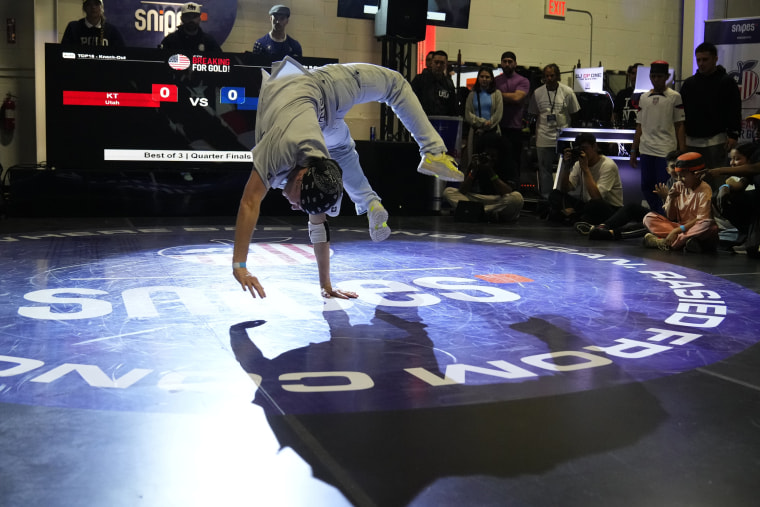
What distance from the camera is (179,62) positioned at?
7828mm

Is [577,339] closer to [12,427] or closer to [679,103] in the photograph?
[12,427]

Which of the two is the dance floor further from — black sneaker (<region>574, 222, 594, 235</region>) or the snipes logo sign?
the snipes logo sign

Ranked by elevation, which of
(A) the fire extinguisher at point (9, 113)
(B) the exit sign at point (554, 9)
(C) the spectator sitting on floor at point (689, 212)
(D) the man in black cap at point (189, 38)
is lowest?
(C) the spectator sitting on floor at point (689, 212)

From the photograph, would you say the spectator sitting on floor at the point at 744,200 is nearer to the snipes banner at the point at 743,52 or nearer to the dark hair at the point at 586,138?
the dark hair at the point at 586,138

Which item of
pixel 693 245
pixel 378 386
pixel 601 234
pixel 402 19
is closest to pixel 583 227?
Answer: pixel 601 234

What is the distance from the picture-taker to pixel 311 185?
10.1 ft

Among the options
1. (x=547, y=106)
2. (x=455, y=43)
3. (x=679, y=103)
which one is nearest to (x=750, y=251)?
(x=679, y=103)

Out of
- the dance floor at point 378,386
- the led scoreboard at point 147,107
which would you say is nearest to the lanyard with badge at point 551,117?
the led scoreboard at point 147,107

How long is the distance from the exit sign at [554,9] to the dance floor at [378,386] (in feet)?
27.6

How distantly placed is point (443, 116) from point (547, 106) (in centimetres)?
137

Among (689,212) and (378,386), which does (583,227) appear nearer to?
(689,212)

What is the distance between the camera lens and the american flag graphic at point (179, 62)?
25.6 feet

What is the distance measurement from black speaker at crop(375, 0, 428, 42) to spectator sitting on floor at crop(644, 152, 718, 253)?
4104mm

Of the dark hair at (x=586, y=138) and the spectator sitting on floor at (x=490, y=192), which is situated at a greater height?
the dark hair at (x=586, y=138)
